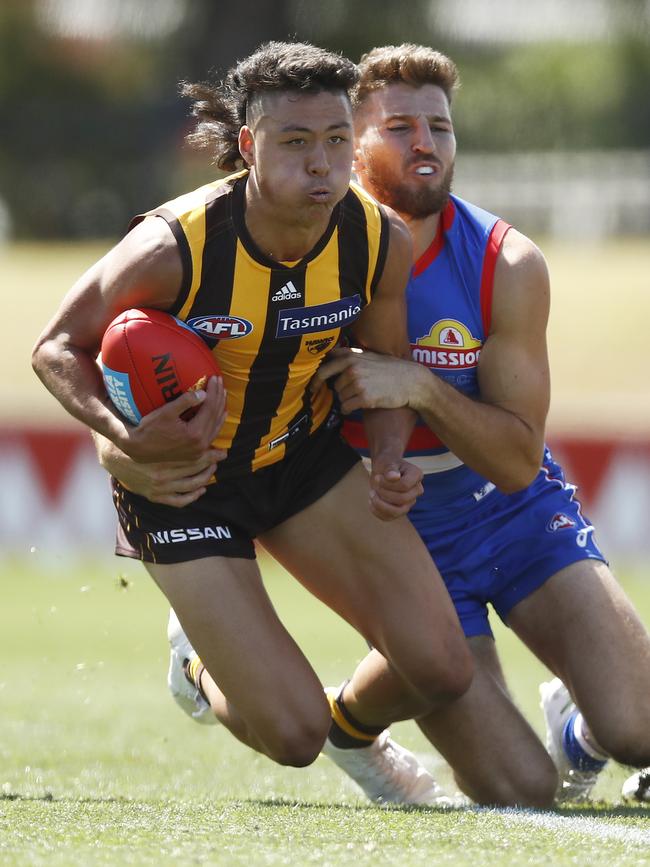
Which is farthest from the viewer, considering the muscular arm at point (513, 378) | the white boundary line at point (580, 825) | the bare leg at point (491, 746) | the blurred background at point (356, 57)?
the blurred background at point (356, 57)

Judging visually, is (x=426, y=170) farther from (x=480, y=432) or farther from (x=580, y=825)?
(x=580, y=825)

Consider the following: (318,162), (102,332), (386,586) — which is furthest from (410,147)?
(386,586)

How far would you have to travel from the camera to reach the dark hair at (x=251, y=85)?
4.62 metres

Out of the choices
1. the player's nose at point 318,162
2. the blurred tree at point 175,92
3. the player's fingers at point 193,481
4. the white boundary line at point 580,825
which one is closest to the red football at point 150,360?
the player's fingers at point 193,481

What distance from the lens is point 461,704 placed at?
5.25m

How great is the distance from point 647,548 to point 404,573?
6.59 metres

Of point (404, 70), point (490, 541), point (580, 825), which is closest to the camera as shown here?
point (580, 825)

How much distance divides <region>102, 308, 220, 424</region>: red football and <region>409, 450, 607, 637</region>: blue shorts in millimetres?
1251

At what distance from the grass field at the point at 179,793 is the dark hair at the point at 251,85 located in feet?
5.63

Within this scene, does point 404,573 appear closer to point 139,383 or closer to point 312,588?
point 312,588

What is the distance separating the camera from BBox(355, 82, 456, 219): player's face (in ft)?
17.5

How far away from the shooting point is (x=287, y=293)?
15.7 ft

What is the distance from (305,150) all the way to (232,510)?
1240mm

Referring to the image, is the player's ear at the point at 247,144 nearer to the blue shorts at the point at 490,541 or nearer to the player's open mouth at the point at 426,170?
the player's open mouth at the point at 426,170
